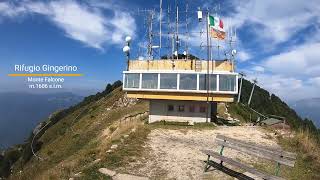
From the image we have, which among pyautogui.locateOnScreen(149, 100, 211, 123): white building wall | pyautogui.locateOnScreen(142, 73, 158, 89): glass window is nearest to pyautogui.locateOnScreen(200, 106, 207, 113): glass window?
pyautogui.locateOnScreen(149, 100, 211, 123): white building wall

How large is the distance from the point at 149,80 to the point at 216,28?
25.7 feet

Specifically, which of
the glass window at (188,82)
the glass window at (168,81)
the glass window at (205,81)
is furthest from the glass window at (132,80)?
the glass window at (205,81)

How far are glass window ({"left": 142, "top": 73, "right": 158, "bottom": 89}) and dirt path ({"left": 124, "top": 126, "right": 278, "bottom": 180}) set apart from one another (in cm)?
815

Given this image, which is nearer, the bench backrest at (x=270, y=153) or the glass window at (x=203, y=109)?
the bench backrest at (x=270, y=153)

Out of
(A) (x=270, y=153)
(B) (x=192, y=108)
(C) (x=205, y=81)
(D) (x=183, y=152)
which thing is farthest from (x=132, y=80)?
(A) (x=270, y=153)

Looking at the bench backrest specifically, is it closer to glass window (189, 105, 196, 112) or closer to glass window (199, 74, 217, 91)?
glass window (199, 74, 217, 91)

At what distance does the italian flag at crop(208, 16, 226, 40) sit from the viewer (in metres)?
33.3

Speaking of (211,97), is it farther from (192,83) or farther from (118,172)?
(118,172)

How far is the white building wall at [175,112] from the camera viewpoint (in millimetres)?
36688

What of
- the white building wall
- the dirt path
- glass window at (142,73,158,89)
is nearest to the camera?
the dirt path

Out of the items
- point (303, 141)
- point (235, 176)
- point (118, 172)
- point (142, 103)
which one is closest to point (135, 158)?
point (118, 172)

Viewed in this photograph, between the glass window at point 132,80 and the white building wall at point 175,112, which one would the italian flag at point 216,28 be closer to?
the white building wall at point 175,112

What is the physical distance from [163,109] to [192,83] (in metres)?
4.31

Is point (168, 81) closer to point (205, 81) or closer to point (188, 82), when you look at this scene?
point (188, 82)
